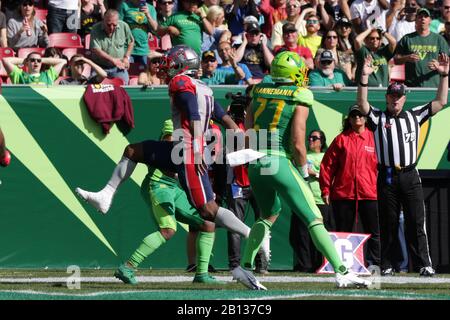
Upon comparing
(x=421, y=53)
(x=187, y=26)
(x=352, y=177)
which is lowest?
(x=352, y=177)

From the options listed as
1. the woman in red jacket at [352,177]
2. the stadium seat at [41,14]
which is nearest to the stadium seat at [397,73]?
the woman in red jacket at [352,177]

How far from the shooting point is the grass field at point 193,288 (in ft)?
26.8

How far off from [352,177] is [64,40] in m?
5.56

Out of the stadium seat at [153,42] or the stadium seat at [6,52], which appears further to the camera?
the stadium seat at [153,42]

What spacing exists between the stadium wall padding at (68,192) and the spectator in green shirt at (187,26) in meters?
2.46

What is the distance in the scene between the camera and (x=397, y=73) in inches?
596

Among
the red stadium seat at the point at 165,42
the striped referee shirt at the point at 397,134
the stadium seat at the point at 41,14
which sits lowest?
the striped referee shirt at the point at 397,134

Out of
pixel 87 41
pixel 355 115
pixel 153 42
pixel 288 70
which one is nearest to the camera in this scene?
pixel 288 70

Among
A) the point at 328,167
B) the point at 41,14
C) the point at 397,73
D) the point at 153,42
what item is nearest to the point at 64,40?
the point at 41,14

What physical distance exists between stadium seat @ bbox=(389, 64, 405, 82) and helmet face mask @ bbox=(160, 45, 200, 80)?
18.7 ft

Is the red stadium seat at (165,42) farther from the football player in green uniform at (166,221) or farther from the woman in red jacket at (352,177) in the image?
the football player in green uniform at (166,221)

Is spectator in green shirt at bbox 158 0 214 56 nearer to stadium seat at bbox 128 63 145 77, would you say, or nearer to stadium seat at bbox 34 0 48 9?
stadium seat at bbox 128 63 145 77

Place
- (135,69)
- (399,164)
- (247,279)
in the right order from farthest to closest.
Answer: (135,69)
(399,164)
(247,279)

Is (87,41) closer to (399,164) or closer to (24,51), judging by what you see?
(24,51)
